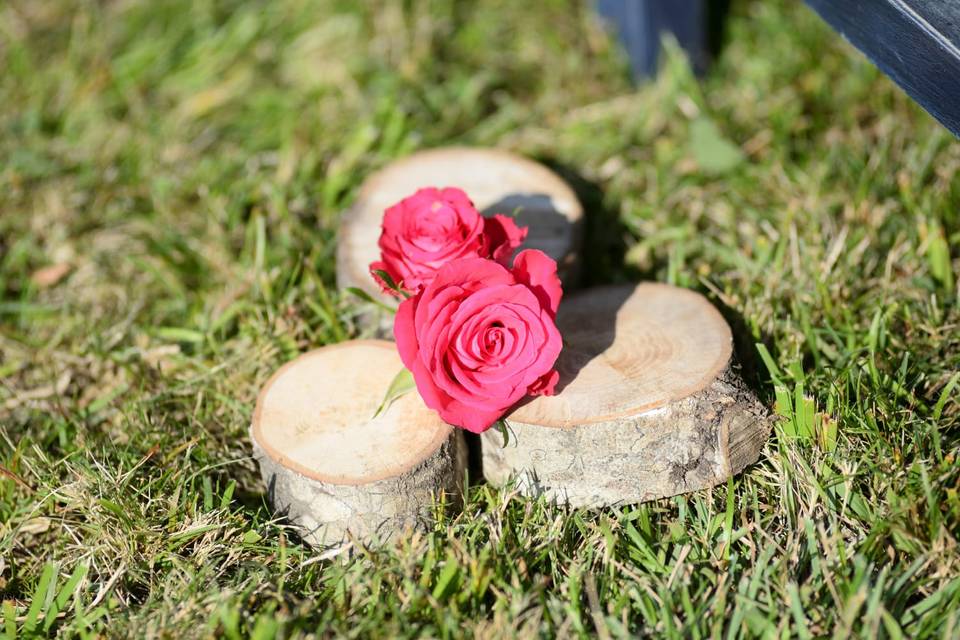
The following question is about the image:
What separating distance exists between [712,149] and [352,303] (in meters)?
1.43

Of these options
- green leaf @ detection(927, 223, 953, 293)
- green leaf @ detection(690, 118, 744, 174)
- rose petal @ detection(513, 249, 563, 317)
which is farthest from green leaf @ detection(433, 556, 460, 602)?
green leaf @ detection(690, 118, 744, 174)

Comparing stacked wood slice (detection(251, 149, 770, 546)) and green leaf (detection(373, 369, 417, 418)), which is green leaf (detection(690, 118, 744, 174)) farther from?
green leaf (detection(373, 369, 417, 418))

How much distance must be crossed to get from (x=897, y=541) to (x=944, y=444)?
0.33 m

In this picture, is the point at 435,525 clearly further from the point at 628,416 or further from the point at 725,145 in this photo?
the point at 725,145

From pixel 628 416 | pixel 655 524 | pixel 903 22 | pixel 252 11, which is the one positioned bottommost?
pixel 655 524

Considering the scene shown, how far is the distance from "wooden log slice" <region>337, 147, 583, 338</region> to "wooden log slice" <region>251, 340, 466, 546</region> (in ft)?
1.05

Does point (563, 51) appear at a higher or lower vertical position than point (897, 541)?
higher

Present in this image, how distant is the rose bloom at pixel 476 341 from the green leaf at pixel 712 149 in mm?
1465

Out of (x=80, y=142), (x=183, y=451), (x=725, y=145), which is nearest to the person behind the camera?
(x=183, y=451)

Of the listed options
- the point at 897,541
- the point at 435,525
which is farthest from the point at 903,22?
the point at 435,525

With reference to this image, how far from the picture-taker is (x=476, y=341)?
1923 millimetres

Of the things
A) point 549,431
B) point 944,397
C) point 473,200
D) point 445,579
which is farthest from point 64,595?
point 944,397

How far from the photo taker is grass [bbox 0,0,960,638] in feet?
6.36

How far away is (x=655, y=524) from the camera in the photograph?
7.06 feet
